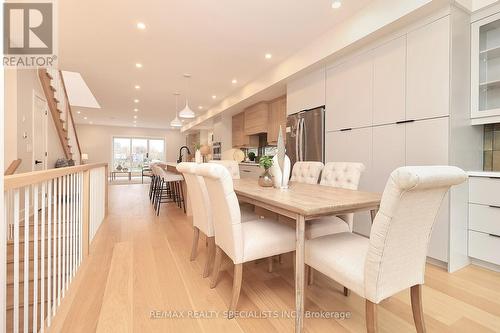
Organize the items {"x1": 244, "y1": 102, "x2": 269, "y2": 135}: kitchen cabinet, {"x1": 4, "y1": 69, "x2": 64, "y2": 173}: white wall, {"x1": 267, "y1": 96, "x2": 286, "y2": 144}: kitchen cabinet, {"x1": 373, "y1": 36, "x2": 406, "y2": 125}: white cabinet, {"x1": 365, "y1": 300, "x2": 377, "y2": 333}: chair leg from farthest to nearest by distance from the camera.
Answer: {"x1": 244, "y1": 102, "x2": 269, "y2": 135}: kitchen cabinet → {"x1": 267, "y1": 96, "x2": 286, "y2": 144}: kitchen cabinet → {"x1": 4, "y1": 69, "x2": 64, "y2": 173}: white wall → {"x1": 373, "y1": 36, "x2": 406, "y2": 125}: white cabinet → {"x1": 365, "y1": 300, "x2": 377, "y2": 333}: chair leg

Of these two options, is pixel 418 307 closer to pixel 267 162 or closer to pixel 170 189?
pixel 267 162

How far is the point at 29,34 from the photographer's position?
307cm

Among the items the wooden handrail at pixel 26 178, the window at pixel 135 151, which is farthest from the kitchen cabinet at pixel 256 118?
the window at pixel 135 151

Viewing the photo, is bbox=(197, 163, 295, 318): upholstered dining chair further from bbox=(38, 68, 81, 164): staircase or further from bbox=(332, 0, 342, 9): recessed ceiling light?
bbox=(38, 68, 81, 164): staircase

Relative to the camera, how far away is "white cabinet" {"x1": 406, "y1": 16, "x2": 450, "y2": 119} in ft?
7.00

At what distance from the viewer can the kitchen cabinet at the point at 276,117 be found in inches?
192

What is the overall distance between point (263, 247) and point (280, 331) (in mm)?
471

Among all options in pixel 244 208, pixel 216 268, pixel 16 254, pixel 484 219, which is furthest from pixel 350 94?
pixel 16 254

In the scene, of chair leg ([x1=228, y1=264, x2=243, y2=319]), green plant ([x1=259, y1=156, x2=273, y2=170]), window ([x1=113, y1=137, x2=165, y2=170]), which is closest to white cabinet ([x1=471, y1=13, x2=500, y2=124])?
green plant ([x1=259, y1=156, x2=273, y2=170])

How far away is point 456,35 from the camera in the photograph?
7.02ft

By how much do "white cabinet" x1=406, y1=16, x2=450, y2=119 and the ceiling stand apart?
74 centimetres

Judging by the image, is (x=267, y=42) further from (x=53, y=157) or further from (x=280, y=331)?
(x=53, y=157)

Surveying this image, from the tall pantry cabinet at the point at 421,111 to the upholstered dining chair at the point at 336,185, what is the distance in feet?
1.98

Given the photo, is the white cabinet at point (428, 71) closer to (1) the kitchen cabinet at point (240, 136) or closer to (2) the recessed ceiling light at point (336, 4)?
(2) the recessed ceiling light at point (336, 4)
